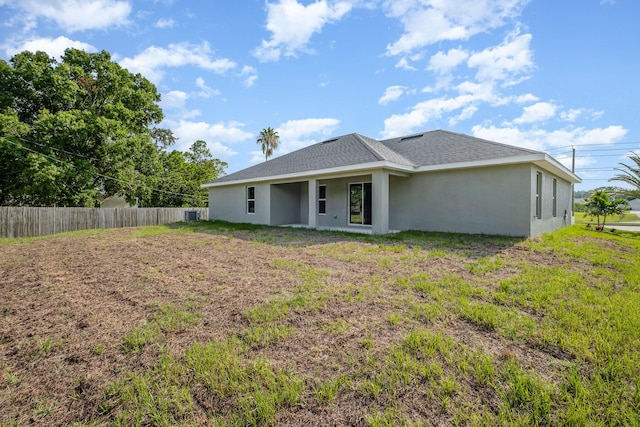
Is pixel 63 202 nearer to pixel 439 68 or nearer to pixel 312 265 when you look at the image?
pixel 312 265

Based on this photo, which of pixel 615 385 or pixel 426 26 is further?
pixel 426 26

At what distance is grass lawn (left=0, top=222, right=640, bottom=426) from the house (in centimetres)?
389

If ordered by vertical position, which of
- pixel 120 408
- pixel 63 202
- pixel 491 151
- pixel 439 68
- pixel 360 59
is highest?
pixel 360 59

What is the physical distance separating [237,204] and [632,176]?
810 inches

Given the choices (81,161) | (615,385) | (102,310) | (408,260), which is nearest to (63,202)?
(81,161)

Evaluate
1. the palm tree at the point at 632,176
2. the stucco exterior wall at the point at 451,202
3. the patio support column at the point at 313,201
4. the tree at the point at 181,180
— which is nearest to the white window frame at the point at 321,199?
the stucco exterior wall at the point at 451,202

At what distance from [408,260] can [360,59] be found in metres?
9.44

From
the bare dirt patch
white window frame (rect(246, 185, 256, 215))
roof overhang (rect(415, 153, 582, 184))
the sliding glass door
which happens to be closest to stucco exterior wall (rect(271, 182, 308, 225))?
white window frame (rect(246, 185, 256, 215))

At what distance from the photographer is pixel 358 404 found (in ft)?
6.40

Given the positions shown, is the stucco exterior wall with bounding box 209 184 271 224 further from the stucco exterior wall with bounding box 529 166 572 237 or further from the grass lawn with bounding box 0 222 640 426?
the stucco exterior wall with bounding box 529 166 572 237

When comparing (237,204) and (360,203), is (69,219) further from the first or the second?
(360,203)

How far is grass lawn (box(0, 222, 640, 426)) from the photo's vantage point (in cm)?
192

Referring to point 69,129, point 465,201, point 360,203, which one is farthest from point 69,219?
point 465,201

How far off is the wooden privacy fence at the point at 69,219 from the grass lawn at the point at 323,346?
32.0 ft
